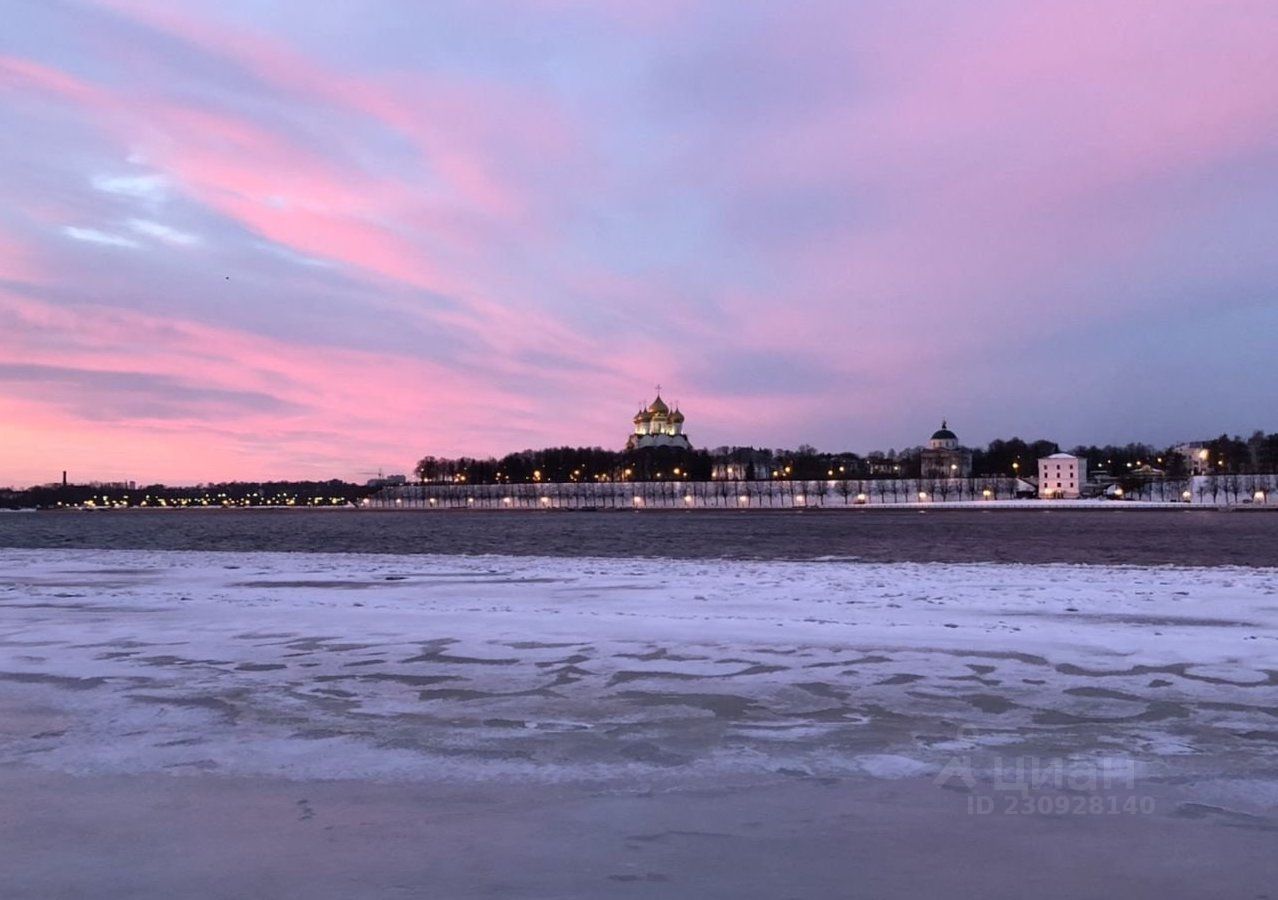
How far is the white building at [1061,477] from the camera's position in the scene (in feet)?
566

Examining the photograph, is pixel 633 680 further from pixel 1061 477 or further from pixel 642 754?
pixel 1061 477

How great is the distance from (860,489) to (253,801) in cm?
18004

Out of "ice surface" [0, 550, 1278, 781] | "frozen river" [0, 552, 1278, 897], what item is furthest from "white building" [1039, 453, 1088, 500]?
"frozen river" [0, 552, 1278, 897]

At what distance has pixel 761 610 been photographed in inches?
635

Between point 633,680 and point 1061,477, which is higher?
point 1061,477

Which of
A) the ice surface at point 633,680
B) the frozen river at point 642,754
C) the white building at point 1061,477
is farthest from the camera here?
the white building at point 1061,477

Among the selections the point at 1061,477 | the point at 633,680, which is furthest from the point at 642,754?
the point at 1061,477

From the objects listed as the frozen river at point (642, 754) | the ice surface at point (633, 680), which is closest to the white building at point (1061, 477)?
the ice surface at point (633, 680)

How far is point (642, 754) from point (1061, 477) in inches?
7251

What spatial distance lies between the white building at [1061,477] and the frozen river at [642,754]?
16900 cm

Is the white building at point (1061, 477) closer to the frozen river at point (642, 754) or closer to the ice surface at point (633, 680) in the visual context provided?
the ice surface at point (633, 680)

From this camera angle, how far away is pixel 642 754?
7309 millimetres

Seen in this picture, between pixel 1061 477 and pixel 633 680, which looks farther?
pixel 1061 477

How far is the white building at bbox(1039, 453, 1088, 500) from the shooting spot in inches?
6791
